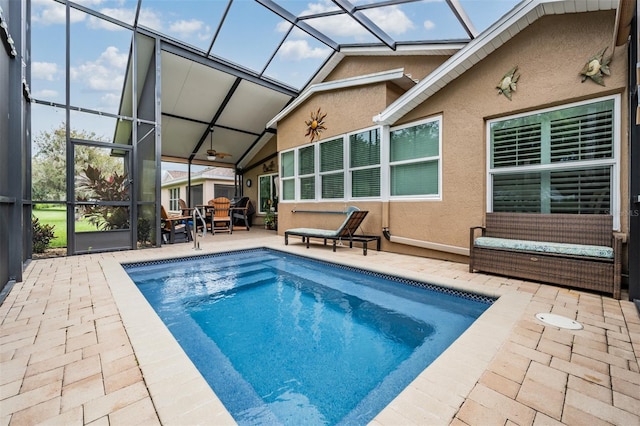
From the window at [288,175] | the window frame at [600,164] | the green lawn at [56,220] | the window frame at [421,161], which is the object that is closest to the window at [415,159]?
the window frame at [421,161]

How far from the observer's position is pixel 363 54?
26.7 feet

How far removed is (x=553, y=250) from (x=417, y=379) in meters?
2.94

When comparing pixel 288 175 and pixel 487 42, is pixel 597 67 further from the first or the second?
pixel 288 175

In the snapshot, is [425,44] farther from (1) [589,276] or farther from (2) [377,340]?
(2) [377,340]

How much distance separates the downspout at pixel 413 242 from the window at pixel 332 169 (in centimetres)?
150

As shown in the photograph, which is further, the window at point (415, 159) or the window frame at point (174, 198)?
the window frame at point (174, 198)

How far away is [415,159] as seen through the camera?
5.75m

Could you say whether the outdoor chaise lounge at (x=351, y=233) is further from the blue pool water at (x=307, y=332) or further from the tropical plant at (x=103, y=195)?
the tropical plant at (x=103, y=195)

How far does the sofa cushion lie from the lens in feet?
10.5

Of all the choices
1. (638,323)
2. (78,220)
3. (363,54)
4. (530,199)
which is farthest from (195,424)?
(363,54)

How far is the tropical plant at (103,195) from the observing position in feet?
19.5

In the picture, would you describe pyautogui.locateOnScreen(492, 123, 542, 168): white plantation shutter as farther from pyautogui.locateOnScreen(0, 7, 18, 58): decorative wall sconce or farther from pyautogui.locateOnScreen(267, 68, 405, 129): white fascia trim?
pyautogui.locateOnScreen(0, 7, 18, 58): decorative wall sconce

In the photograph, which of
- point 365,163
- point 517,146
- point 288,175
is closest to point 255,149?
point 288,175

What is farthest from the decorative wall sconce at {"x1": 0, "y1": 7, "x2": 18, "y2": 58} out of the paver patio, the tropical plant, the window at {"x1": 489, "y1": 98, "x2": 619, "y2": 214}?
the window at {"x1": 489, "y1": 98, "x2": 619, "y2": 214}
